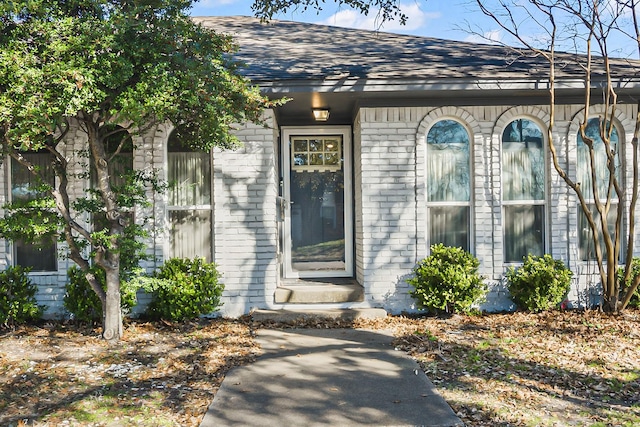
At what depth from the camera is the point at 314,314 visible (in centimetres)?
705

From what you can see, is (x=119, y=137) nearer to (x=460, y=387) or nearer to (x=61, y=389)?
(x=61, y=389)

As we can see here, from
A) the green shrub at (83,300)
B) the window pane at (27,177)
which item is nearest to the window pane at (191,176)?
the green shrub at (83,300)

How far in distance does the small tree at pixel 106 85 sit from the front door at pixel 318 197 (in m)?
2.82

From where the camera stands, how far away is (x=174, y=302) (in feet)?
22.3

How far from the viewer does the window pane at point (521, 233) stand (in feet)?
25.4

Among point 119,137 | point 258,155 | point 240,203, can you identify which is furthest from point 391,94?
point 119,137

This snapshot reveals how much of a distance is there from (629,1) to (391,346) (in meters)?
5.39

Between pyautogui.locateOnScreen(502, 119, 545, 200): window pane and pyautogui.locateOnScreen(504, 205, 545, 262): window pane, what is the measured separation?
22cm

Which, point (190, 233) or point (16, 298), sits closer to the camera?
point (16, 298)

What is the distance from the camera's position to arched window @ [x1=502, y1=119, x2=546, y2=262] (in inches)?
305

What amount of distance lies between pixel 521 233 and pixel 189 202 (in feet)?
15.6

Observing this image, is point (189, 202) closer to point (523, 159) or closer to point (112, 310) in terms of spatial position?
point (112, 310)

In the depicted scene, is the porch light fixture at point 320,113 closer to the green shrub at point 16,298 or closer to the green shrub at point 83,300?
the green shrub at point 83,300

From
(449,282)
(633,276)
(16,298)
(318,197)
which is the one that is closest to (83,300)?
(16,298)
